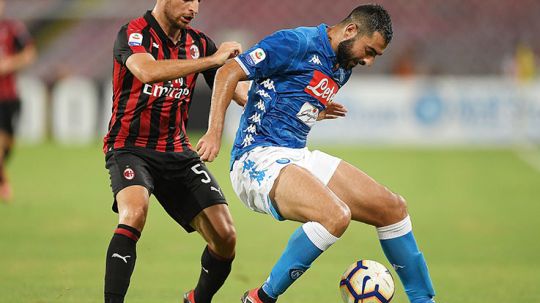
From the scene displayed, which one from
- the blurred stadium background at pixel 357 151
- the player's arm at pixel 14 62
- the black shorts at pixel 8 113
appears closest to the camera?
the blurred stadium background at pixel 357 151

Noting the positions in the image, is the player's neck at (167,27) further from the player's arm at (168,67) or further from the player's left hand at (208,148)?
the player's left hand at (208,148)

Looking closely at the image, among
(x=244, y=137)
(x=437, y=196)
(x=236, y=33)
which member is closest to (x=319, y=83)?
(x=244, y=137)

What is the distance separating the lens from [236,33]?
22312 millimetres

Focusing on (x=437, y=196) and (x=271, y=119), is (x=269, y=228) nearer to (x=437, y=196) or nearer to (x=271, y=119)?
(x=437, y=196)

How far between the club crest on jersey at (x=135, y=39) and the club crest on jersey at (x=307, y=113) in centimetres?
113

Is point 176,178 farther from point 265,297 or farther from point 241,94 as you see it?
point 265,297

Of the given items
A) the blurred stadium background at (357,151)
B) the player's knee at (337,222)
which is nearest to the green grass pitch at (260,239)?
the blurred stadium background at (357,151)

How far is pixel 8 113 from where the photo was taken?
12.4 m

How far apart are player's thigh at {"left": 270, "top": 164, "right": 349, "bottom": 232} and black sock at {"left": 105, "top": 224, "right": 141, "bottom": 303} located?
3.05ft

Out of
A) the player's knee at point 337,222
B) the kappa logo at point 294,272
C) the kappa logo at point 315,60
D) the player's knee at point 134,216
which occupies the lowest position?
the kappa logo at point 294,272

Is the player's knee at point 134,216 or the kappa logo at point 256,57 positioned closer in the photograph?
the player's knee at point 134,216

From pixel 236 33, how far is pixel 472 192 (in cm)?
973

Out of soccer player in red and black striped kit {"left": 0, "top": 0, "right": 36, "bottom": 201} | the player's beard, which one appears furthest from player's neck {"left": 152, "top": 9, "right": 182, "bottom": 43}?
soccer player in red and black striped kit {"left": 0, "top": 0, "right": 36, "bottom": 201}

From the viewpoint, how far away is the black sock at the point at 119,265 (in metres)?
5.60
